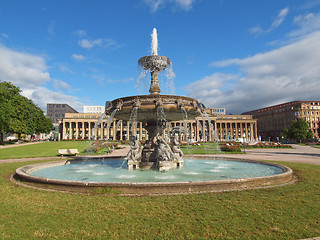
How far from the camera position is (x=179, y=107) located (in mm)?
11039

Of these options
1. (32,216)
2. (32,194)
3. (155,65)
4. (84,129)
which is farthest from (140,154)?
Answer: (84,129)

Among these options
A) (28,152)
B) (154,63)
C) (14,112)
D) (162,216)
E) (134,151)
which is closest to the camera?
(162,216)

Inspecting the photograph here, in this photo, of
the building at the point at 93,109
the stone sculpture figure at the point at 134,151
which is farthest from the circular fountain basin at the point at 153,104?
the building at the point at 93,109

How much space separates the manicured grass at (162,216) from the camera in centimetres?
423

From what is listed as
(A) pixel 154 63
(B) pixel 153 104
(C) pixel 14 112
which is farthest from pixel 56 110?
(B) pixel 153 104

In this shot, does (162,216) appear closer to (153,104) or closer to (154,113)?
(153,104)

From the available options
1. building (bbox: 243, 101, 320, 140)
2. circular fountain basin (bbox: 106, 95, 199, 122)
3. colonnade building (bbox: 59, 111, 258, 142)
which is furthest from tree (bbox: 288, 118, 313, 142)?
circular fountain basin (bbox: 106, 95, 199, 122)

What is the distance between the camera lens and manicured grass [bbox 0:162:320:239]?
4230 mm

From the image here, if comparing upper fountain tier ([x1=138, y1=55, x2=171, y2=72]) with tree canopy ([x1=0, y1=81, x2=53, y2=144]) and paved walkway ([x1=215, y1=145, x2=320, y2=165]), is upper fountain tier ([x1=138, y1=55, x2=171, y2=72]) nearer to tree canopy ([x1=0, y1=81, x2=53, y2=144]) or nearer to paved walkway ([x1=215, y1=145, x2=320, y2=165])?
paved walkway ([x1=215, y1=145, x2=320, y2=165])

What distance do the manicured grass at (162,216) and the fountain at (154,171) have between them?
0.48m

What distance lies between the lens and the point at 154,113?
38.3 ft

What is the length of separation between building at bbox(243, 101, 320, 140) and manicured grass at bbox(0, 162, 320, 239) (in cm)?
10749

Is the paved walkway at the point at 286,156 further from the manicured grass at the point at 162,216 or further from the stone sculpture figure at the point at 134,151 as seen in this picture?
the manicured grass at the point at 162,216

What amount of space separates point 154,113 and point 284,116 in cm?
12054
